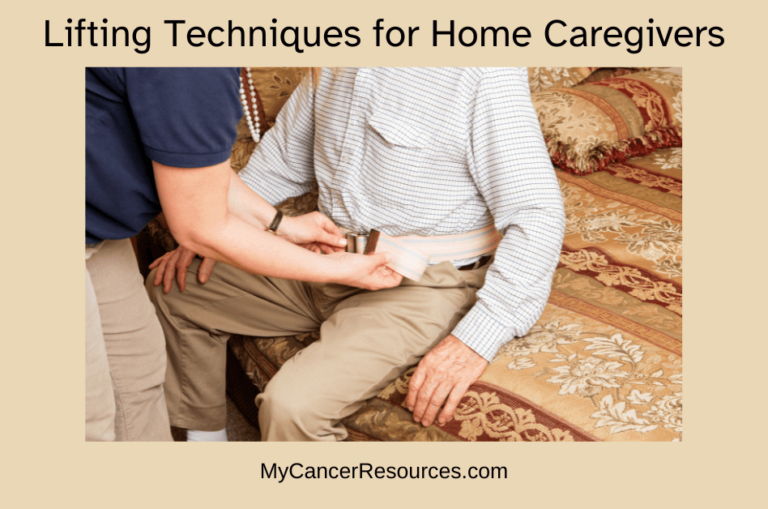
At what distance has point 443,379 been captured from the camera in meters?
1.18

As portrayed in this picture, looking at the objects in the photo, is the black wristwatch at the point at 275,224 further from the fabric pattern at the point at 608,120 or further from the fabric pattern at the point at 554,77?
the fabric pattern at the point at 554,77

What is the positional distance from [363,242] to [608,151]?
1234 millimetres

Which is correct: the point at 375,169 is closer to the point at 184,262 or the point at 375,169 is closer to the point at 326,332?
the point at 326,332

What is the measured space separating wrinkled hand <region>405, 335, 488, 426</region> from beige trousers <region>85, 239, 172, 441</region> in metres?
0.49

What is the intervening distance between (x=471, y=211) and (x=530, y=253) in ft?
0.62

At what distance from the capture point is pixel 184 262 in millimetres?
1516

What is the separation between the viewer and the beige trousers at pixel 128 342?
110 centimetres

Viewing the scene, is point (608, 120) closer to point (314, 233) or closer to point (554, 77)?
point (554, 77)

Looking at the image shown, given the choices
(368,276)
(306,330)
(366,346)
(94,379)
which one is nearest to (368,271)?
(368,276)

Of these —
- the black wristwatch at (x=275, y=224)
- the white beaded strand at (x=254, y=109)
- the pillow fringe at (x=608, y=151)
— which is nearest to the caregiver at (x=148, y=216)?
the black wristwatch at (x=275, y=224)

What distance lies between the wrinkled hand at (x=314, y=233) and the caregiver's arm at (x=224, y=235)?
0.20 meters

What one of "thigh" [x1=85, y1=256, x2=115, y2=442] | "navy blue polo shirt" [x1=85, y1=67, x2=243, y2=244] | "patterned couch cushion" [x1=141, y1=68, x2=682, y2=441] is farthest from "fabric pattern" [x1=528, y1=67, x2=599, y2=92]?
"thigh" [x1=85, y1=256, x2=115, y2=442]

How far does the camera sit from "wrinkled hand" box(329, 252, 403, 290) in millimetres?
1177

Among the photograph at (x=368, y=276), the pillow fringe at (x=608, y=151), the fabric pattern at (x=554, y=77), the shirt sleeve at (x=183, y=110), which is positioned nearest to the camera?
the shirt sleeve at (x=183, y=110)
